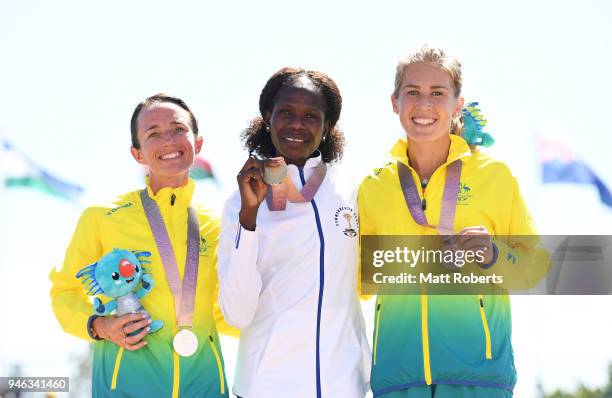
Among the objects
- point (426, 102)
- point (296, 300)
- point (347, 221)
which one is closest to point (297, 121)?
point (347, 221)

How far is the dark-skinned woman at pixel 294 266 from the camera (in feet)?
17.4

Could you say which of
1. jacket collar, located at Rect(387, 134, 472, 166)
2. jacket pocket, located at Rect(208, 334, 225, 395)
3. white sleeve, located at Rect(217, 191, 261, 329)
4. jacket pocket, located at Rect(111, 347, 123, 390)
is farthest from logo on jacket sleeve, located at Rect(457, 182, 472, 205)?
jacket pocket, located at Rect(111, 347, 123, 390)

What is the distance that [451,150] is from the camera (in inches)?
231

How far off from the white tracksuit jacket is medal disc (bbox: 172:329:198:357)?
1.24 ft

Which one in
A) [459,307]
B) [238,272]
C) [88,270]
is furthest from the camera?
[88,270]

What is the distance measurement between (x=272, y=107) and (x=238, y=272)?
119 centimetres

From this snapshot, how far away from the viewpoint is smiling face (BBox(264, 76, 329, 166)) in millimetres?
Answer: 5680

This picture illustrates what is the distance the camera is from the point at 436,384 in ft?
17.6

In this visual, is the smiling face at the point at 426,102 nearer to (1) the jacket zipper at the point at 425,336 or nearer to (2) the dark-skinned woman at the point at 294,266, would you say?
(2) the dark-skinned woman at the point at 294,266

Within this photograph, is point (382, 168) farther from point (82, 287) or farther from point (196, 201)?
point (82, 287)

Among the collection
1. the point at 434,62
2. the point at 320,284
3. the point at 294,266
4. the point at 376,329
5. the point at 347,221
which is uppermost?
the point at 434,62

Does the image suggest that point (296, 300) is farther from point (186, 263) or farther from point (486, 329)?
point (486, 329)

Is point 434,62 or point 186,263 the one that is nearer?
point 434,62

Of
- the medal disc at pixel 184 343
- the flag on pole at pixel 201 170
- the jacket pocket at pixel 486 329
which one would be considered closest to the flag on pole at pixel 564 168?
the flag on pole at pixel 201 170
